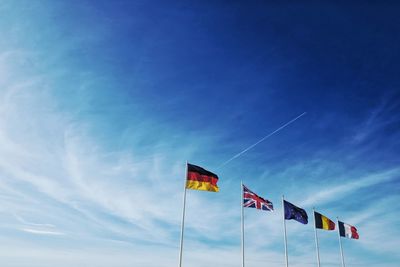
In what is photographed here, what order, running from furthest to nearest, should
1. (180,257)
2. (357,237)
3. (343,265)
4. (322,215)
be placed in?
(343,265) → (357,237) → (322,215) → (180,257)

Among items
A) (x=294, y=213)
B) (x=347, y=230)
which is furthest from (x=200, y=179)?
(x=347, y=230)

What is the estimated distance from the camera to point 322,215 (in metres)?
44.9

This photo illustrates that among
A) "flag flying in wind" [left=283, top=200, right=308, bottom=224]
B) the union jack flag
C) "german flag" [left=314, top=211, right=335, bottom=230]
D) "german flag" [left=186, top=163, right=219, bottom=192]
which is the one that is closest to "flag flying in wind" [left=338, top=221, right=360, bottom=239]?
"german flag" [left=314, top=211, right=335, bottom=230]

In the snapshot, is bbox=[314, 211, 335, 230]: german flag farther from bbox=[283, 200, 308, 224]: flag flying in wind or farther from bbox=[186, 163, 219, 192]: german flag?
bbox=[186, 163, 219, 192]: german flag

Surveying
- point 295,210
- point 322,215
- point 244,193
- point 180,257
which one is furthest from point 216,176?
point 322,215

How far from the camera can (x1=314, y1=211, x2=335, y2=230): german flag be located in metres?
44.1

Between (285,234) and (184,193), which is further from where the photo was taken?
(285,234)

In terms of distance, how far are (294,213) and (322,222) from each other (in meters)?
6.71

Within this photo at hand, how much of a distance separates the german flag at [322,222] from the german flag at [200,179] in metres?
19.2

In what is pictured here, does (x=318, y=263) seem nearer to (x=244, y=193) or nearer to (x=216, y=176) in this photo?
(x=244, y=193)

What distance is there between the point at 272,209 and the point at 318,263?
15.8 m

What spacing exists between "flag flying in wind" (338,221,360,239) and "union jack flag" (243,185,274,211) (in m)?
17.5

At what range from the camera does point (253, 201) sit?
121 ft

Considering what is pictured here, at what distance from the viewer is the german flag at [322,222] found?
44.1 m
